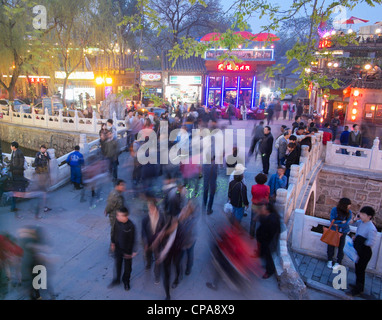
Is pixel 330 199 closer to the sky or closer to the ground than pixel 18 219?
closer to the ground

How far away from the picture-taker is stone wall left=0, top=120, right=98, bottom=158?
19.1 metres

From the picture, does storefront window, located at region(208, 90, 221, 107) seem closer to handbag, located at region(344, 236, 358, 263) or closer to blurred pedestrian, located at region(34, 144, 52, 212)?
blurred pedestrian, located at region(34, 144, 52, 212)

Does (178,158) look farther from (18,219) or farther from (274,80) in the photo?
(274,80)

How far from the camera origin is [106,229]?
719 centimetres

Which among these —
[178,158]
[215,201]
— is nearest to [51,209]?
[178,158]

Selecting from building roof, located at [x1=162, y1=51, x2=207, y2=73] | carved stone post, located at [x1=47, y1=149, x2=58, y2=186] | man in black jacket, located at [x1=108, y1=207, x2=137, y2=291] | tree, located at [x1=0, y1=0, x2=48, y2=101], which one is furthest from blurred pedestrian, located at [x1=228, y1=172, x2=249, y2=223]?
building roof, located at [x1=162, y1=51, x2=207, y2=73]

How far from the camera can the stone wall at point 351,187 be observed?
12180 millimetres

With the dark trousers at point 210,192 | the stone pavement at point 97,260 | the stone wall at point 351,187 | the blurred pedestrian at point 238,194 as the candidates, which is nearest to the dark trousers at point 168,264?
the stone pavement at point 97,260

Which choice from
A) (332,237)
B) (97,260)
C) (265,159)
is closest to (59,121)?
(265,159)

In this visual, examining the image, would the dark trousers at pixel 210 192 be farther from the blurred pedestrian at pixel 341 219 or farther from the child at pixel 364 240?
the child at pixel 364 240

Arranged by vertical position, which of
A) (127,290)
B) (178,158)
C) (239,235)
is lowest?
(127,290)

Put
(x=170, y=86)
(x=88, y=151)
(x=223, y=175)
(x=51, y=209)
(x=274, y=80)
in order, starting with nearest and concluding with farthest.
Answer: (x=51, y=209) < (x=223, y=175) < (x=88, y=151) < (x=170, y=86) < (x=274, y=80)

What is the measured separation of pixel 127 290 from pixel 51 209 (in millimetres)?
4203

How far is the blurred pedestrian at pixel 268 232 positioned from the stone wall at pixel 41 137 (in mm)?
14441
